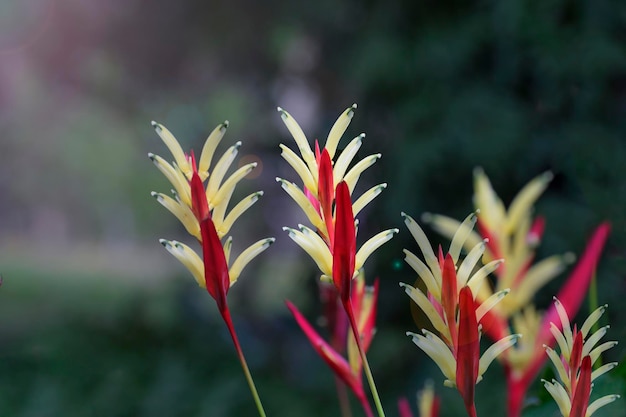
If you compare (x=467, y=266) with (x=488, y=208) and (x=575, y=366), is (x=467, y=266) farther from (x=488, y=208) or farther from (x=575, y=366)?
(x=488, y=208)

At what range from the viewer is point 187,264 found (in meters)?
0.23

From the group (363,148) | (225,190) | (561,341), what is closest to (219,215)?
(225,190)

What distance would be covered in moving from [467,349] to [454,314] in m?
0.01

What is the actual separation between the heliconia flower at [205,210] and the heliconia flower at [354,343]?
0.14ft

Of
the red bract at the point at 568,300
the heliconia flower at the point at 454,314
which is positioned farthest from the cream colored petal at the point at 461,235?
the red bract at the point at 568,300

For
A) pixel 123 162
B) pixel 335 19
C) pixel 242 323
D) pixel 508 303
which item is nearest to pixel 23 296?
pixel 123 162

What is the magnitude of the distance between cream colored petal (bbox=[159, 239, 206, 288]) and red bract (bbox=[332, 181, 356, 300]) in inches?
1.8

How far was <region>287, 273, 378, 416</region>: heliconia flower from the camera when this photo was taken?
27 cm

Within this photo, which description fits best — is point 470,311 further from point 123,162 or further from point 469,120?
point 123,162

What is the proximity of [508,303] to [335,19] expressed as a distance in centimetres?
128

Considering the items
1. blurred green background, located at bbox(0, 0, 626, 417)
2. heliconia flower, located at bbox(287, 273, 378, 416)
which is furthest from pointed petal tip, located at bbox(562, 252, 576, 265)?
heliconia flower, located at bbox(287, 273, 378, 416)

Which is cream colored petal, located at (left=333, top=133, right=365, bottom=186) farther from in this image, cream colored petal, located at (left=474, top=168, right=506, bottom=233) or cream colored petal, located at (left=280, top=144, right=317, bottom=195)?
cream colored petal, located at (left=474, top=168, right=506, bottom=233)

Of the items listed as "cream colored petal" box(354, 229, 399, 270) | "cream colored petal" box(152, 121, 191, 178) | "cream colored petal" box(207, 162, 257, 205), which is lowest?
"cream colored petal" box(354, 229, 399, 270)

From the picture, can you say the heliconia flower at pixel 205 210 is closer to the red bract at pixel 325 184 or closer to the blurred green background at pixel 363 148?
the red bract at pixel 325 184
